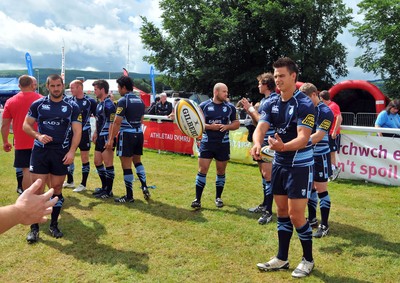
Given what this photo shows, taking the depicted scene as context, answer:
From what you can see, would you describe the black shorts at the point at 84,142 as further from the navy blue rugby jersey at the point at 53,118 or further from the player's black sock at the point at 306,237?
the player's black sock at the point at 306,237

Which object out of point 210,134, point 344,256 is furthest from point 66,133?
point 344,256

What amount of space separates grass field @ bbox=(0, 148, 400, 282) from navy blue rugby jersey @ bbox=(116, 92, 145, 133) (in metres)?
1.38

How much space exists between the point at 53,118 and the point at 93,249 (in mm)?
1772

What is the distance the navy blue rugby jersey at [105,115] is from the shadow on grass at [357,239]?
4312 mm

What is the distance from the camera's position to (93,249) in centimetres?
450

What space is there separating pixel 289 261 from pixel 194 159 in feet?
24.7

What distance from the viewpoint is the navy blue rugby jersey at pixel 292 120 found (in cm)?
361

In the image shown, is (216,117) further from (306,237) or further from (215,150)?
(306,237)

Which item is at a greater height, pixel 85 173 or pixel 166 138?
pixel 166 138

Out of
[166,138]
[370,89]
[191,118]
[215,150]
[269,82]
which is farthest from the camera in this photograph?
[370,89]

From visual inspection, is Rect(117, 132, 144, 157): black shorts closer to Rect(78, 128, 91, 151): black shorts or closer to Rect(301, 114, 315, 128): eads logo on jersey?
Rect(78, 128, 91, 151): black shorts

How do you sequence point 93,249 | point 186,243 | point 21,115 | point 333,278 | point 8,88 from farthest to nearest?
point 8,88 → point 21,115 → point 186,243 → point 93,249 → point 333,278

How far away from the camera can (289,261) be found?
4227mm

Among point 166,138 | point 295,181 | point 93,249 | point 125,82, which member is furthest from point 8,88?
point 295,181
